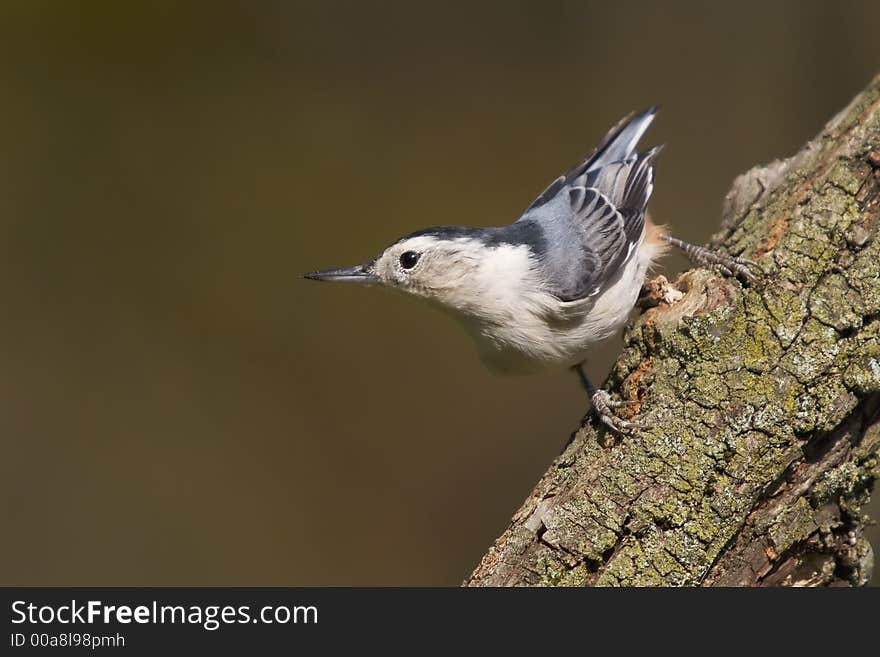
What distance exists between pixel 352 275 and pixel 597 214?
2.57ft

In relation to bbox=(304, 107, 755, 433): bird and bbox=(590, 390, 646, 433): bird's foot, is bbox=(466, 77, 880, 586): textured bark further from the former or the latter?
bbox=(304, 107, 755, 433): bird

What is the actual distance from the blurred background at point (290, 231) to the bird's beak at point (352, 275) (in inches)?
61.0

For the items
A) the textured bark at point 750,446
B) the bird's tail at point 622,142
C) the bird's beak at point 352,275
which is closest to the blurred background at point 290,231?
the bird's tail at point 622,142

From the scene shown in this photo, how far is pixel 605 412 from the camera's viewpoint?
1.92 metres

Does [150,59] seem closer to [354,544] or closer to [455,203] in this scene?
[455,203]

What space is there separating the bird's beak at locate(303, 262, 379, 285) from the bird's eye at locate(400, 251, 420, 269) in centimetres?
9

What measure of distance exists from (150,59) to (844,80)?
136 inches

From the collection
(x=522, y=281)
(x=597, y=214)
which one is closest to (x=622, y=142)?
(x=597, y=214)

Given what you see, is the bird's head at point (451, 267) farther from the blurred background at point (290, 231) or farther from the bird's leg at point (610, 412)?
the blurred background at point (290, 231)

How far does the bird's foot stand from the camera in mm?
1867

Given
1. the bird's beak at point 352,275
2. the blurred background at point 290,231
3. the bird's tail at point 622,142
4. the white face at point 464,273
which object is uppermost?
the blurred background at point 290,231

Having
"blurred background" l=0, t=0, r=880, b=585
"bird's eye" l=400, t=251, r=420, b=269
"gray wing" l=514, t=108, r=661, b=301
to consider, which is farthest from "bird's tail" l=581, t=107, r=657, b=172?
"blurred background" l=0, t=0, r=880, b=585

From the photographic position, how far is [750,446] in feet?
5.85

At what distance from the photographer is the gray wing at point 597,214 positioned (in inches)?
90.8
